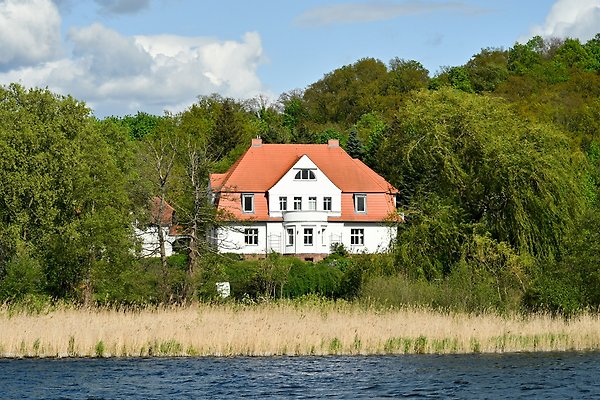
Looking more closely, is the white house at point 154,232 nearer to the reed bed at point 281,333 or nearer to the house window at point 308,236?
the house window at point 308,236

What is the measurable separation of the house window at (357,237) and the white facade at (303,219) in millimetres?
144

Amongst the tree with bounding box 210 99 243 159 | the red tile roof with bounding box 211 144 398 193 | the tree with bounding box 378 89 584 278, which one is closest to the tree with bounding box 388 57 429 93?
the tree with bounding box 210 99 243 159

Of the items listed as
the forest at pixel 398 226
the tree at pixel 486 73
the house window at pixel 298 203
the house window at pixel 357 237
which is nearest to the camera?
the forest at pixel 398 226

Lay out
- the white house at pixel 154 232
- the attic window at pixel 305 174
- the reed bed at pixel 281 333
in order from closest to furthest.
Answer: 1. the reed bed at pixel 281 333
2. the white house at pixel 154 232
3. the attic window at pixel 305 174

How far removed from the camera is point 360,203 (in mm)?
76250

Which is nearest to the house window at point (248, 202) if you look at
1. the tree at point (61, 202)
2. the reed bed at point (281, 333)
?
the tree at point (61, 202)

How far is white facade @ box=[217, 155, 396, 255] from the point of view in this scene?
7450 cm

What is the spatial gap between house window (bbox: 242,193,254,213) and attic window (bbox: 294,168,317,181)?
319 cm

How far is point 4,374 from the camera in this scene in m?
27.5

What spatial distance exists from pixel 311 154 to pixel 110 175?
31.3 meters

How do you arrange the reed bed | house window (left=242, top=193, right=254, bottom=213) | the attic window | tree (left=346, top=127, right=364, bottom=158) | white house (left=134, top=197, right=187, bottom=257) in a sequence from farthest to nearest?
tree (left=346, top=127, right=364, bottom=158), the attic window, house window (left=242, top=193, right=254, bottom=213), white house (left=134, top=197, right=187, bottom=257), the reed bed

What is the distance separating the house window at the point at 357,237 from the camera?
75.8 meters

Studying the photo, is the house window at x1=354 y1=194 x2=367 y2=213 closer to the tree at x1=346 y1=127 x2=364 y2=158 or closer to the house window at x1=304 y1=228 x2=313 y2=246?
the house window at x1=304 y1=228 x2=313 y2=246

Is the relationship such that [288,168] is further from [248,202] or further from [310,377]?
[310,377]
